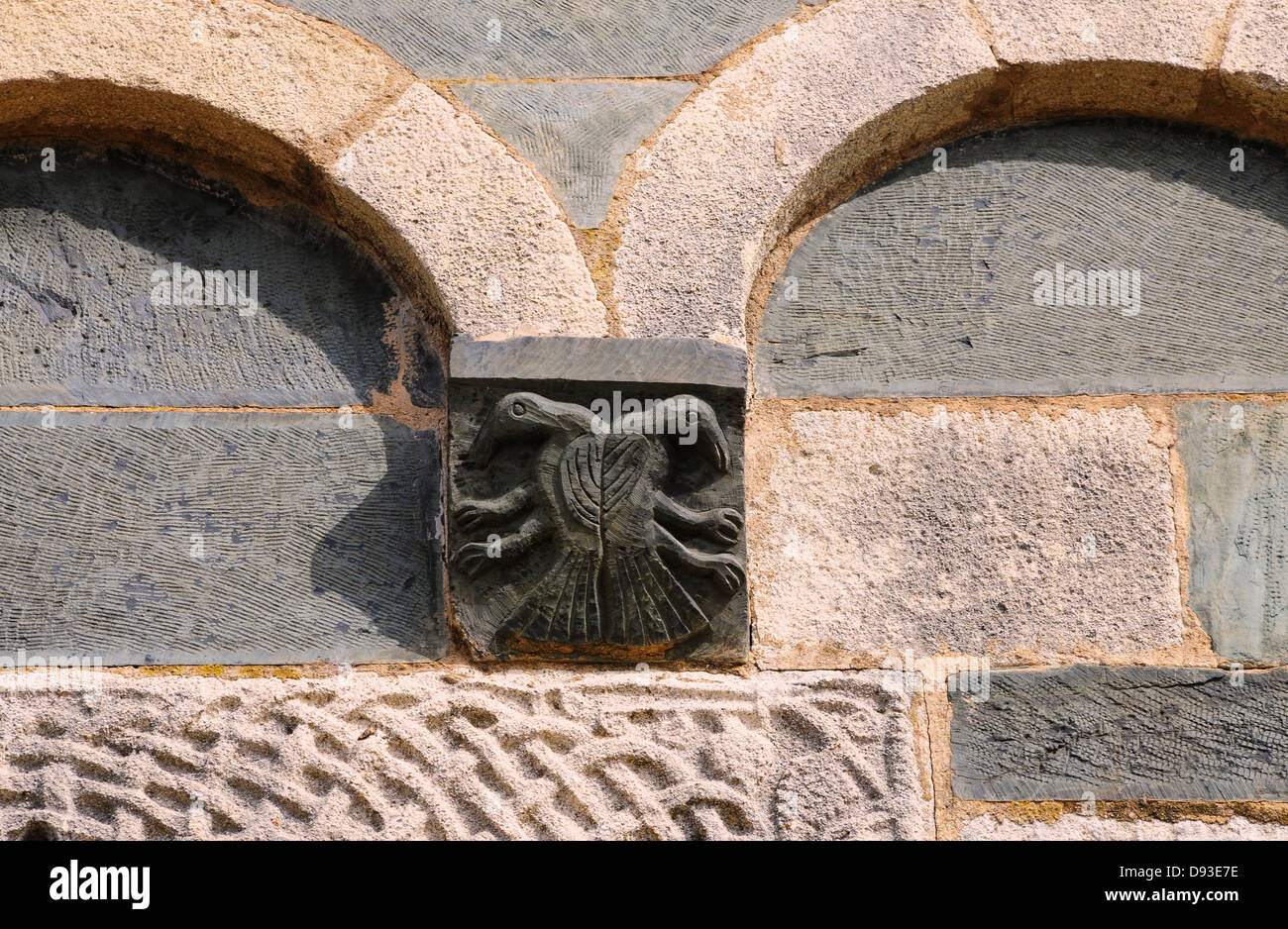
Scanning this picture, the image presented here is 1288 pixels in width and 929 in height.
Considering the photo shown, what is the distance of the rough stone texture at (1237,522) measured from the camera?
2777mm

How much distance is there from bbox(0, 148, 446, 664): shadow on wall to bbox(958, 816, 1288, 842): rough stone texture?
104 centimetres

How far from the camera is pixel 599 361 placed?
2.72 meters

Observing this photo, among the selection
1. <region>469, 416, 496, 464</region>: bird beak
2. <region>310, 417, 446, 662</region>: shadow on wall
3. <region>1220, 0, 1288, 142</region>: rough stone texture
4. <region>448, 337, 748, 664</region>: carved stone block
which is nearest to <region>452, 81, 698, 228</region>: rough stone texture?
<region>448, 337, 748, 664</region>: carved stone block

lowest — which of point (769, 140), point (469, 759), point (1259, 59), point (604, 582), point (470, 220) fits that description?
point (469, 759)

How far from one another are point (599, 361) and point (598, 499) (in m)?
0.26

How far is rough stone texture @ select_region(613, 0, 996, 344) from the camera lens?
2820mm

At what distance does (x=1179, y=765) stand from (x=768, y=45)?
1597 mm

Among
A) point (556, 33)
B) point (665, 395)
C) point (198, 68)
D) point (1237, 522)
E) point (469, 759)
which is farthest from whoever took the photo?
point (556, 33)

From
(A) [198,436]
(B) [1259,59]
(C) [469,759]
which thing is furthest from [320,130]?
(B) [1259,59]

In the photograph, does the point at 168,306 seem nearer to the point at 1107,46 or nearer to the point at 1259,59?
the point at 1107,46

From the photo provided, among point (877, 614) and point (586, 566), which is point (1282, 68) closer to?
point (877, 614)

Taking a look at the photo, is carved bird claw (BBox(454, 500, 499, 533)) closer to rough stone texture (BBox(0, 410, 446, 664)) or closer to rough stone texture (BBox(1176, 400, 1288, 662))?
rough stone texture (BBox(0, 410, 446, 664))

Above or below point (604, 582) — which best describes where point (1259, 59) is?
above
